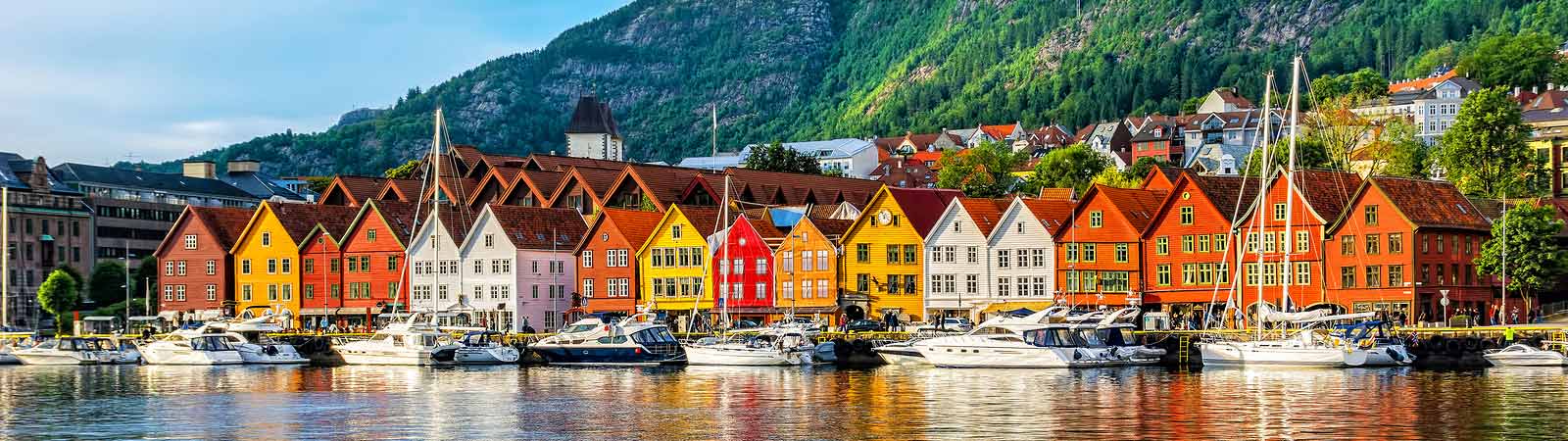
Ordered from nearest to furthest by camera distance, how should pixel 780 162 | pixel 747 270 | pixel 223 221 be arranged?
pixel 747 270, pixel 223 221, pixel 780 162

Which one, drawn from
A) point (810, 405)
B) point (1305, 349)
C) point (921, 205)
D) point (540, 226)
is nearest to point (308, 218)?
point (540, 226)

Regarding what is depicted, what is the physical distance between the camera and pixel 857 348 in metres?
101

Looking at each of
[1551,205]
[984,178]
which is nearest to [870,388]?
[1551,205]

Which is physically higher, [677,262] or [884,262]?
[677,262]

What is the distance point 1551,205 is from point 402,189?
8272cm

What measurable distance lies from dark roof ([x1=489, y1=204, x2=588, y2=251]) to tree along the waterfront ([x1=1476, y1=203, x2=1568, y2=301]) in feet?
190

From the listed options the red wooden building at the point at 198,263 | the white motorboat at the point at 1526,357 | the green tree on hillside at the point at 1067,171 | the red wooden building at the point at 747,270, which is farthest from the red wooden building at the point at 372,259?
the white motorboat at the point at 1526,357

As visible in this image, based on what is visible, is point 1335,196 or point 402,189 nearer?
point 1335,196

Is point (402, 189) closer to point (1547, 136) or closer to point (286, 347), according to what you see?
→ point (286, 347)

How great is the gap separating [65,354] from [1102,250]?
61024 millimetres

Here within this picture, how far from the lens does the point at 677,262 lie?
418ft

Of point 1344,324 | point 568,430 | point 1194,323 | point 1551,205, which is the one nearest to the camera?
point 568,430

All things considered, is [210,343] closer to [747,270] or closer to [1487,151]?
[747,270]

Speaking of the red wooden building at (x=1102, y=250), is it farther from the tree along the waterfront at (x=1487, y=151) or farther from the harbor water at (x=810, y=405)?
the tree along the waterfront at (x=1487, y=151)
